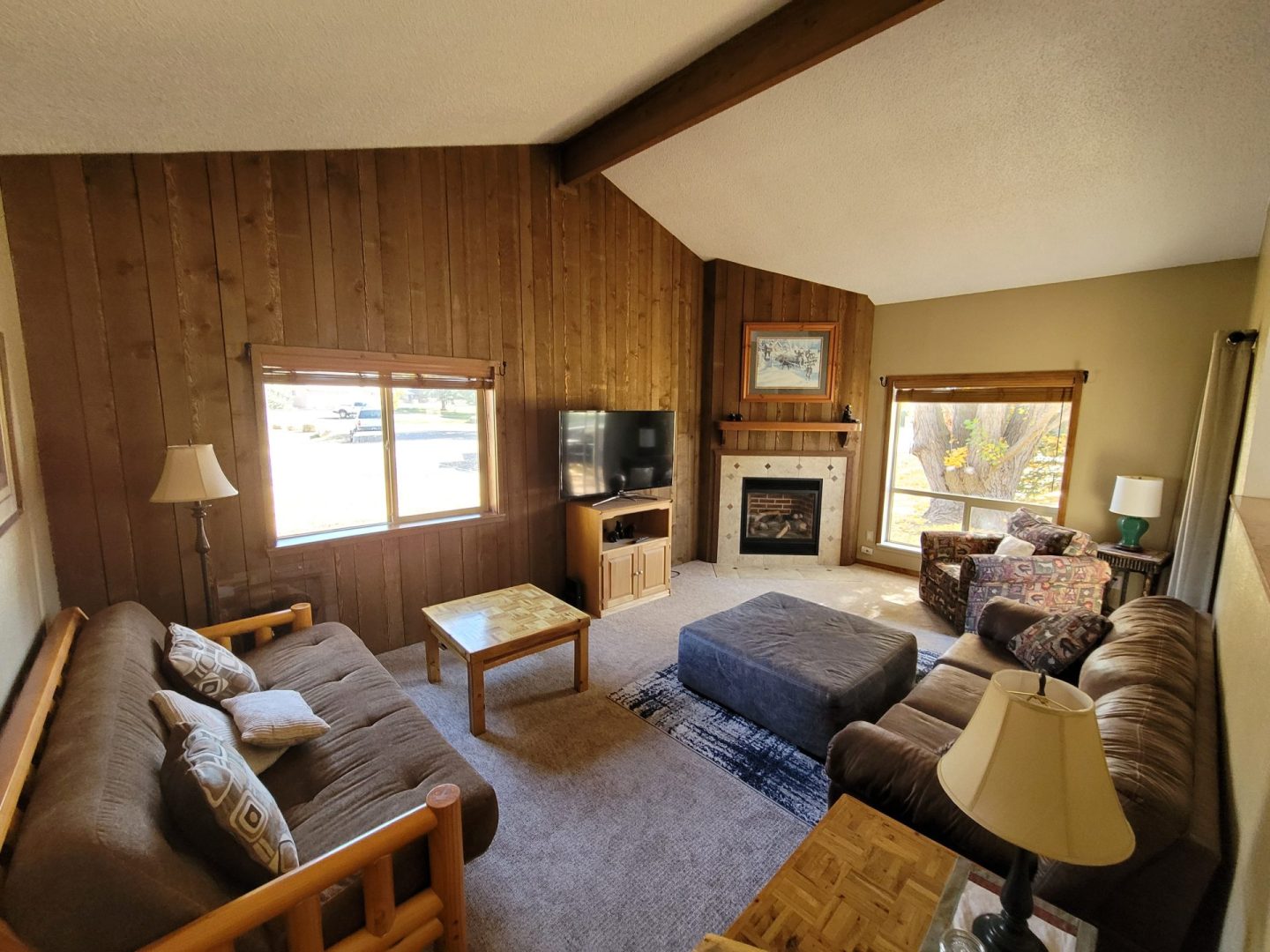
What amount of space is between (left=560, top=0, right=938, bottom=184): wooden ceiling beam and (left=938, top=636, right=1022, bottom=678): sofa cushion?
112 inches

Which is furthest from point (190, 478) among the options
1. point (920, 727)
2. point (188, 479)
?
point (920, 727)

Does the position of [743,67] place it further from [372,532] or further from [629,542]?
[372,532]

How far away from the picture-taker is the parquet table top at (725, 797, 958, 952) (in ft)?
3.65

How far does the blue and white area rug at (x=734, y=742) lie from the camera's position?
2250 millimetres

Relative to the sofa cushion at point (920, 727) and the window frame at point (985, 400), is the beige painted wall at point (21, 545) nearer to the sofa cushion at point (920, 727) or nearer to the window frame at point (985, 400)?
the sofa cushion at point (920, 727)

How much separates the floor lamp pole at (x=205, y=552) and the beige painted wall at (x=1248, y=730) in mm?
3525

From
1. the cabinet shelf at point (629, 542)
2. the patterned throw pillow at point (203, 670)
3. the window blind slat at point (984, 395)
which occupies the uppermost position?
the window blind slat at point (984, 395)

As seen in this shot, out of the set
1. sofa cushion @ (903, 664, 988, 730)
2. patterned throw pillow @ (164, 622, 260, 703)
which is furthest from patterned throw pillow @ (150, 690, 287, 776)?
sofa cushion @ (903, 664, 988, 730)

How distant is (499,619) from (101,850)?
2002 mm

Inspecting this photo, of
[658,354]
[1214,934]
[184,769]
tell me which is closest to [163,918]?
[184,769]

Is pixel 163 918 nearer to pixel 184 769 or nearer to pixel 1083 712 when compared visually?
pixel 184 769

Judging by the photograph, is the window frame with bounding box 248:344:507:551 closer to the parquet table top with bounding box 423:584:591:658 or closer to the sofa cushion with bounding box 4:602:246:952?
Result: the parquet table top with bounding box 423:584:591:658

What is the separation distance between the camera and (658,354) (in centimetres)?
498

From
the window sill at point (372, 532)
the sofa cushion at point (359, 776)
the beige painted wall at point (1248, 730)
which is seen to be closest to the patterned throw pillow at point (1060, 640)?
the beige painted wall at point (1248, 730)
